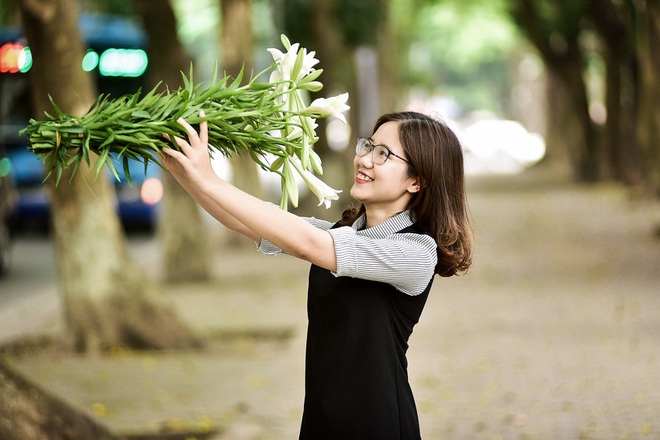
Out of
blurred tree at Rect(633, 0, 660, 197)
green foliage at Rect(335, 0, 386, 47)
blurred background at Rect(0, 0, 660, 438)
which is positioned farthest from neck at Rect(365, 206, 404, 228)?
green foliage at Rect(335, 0, 386, 47)

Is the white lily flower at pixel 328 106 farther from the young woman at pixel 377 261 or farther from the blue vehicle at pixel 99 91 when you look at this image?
the blue vehicle at pixel 99 91

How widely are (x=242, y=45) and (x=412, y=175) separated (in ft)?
47.1

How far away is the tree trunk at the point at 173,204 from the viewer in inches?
551

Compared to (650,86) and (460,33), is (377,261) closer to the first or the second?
(650,86)

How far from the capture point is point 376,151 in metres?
3.45

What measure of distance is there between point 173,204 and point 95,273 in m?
4.50

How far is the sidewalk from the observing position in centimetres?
763

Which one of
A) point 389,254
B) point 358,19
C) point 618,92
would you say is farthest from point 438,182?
point 618,92

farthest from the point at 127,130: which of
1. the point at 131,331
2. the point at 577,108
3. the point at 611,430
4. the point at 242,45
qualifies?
the point at 577,108

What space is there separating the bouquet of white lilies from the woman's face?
115 mm

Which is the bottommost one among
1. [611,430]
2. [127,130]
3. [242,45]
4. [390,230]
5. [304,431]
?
[611,430]

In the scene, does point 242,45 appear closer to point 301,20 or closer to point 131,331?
point 301,20

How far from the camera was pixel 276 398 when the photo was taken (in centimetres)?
841

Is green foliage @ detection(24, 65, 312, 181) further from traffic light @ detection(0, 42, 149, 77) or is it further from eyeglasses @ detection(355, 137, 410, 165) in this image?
traffic light @ detection(0, 42, 149, 77)
